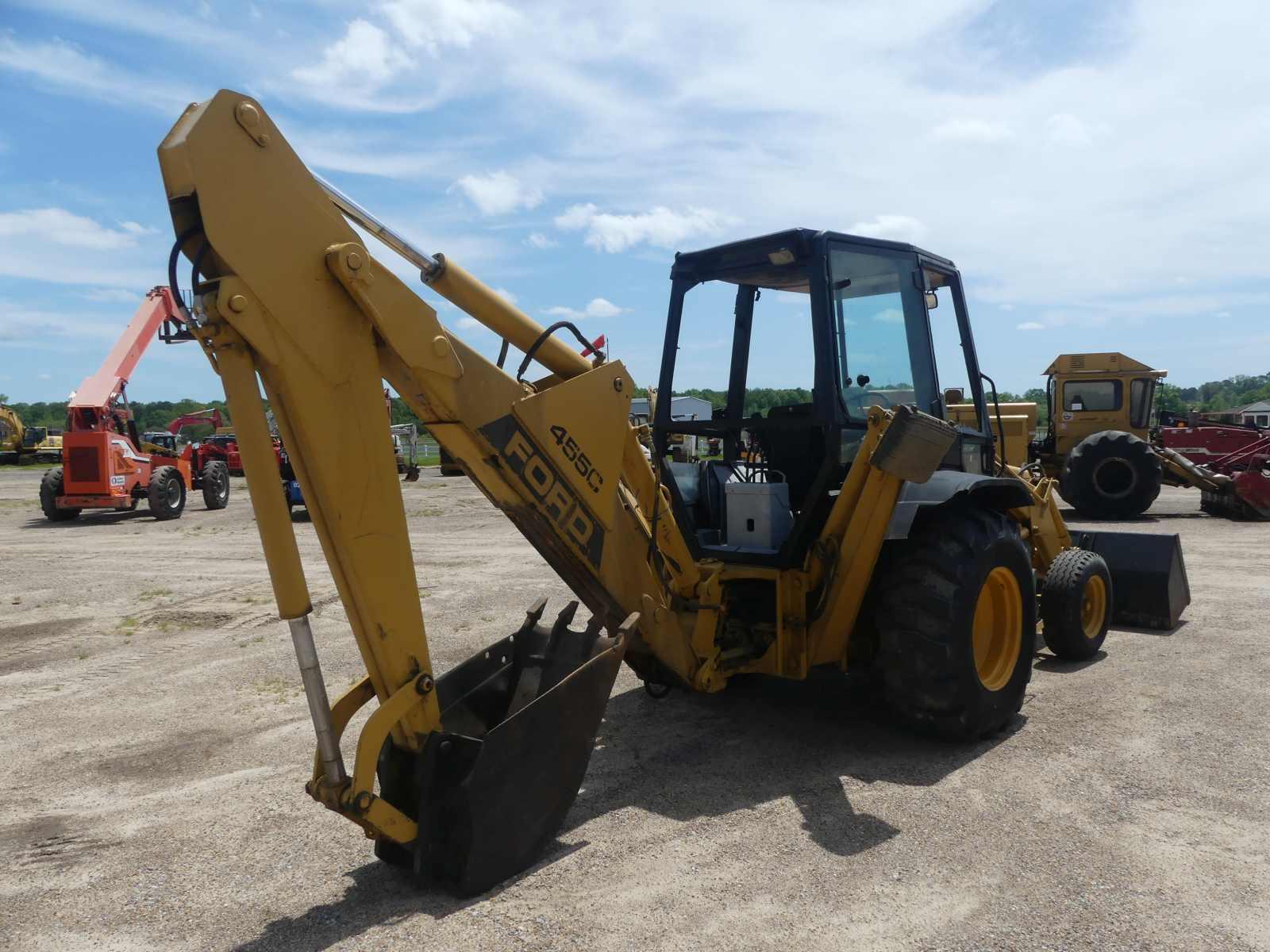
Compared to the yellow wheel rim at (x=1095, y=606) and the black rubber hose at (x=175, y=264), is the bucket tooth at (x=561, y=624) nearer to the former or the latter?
the black rubber hose at (x=175, y=264)

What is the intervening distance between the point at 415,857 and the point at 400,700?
0.54m

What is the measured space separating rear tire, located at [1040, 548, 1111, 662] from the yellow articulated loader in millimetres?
25

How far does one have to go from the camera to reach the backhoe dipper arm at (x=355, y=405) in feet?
9.47

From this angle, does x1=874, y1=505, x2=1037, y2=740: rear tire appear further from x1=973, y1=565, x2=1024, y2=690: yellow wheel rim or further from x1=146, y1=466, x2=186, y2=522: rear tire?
x1=146, y1=466, x2=186, y2=522: rear tire

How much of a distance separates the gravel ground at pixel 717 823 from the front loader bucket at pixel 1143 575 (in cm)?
22

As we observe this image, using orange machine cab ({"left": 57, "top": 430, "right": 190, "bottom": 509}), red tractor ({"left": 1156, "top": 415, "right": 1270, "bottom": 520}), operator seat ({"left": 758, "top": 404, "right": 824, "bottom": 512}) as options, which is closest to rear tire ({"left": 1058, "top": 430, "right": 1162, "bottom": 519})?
red tractor ({"left": 1156, "top": 415, "right": 1270, "bottom": 520})

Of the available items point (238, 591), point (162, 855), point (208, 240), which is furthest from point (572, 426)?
point (238, 591)

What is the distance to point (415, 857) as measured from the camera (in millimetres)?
3248

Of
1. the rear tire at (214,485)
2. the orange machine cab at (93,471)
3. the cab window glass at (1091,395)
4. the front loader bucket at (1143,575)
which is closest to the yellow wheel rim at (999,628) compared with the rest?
the front loader bucket at (1143,575)

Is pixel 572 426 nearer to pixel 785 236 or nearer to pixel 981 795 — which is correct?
pixel 785 236

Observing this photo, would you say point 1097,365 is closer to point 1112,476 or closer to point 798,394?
point 1112,476

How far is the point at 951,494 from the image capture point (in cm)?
462

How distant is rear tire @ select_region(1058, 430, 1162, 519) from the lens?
1514 cm

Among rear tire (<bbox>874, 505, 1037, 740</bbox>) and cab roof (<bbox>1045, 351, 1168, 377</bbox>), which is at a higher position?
cab roof (<bbox>1045, 351, 1168, 377</bbox>)
